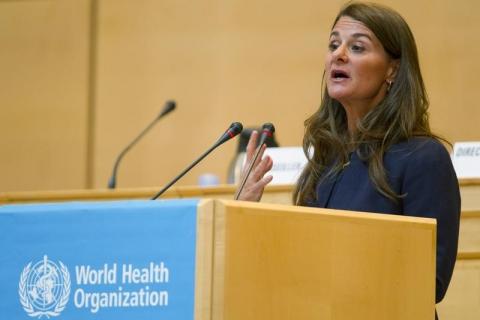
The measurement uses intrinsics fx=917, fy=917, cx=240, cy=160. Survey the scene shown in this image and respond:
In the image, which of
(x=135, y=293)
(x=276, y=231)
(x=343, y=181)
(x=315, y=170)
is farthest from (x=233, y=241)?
(x=315, y=170)

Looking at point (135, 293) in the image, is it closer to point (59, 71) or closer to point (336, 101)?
point (336, 101)

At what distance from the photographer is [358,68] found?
2928mm

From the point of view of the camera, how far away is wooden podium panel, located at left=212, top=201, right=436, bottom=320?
194cm

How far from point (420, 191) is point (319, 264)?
0.61m

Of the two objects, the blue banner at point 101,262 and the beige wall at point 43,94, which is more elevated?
the beige wall at point 43,94

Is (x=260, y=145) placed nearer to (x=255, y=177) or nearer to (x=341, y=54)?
(x=255, y=177)

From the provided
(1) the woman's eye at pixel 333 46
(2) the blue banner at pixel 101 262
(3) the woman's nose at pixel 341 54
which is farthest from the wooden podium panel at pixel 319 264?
(1) the woman's eye at pixel 333 46

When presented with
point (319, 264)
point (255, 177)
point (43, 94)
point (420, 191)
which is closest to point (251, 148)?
point (255, 177)

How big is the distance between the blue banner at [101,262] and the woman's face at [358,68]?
112cm

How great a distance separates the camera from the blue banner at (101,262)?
195 cm

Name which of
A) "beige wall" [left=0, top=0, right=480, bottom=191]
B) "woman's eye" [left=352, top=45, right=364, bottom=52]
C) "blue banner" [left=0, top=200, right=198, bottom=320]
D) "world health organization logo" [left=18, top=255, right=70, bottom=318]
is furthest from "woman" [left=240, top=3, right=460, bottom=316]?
"beige wall" [left=0, top=0, right=480, bottom=191]

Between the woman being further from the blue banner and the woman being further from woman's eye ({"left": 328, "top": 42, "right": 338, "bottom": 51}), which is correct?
the blue banner

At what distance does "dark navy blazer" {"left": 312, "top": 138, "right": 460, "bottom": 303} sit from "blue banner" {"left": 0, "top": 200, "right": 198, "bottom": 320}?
0.80 meters

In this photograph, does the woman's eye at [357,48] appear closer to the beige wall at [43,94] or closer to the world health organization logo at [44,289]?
the world health organization logo at [44,289]
